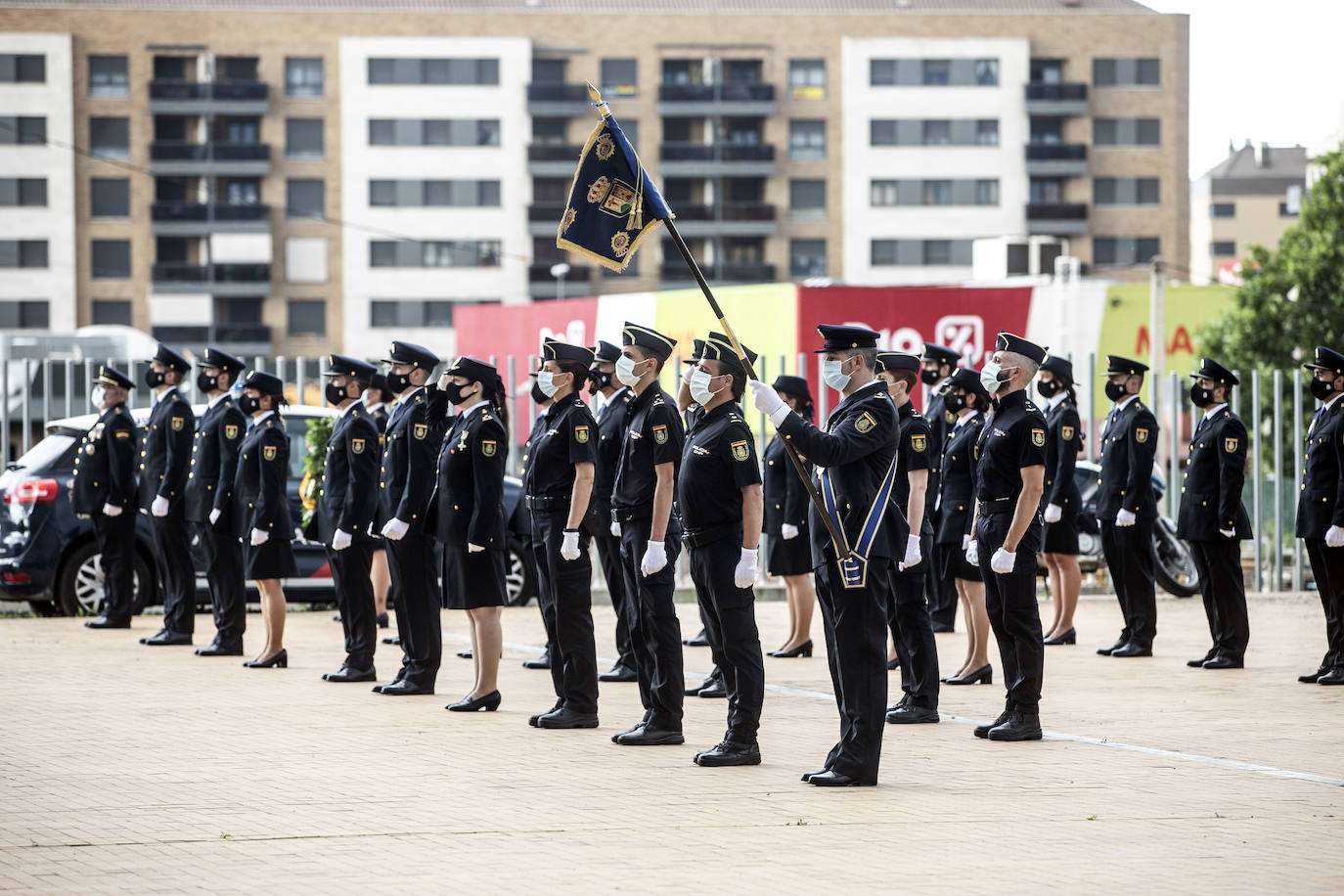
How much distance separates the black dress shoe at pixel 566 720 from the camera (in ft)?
37.2

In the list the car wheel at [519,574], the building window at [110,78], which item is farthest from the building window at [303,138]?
the car wheel at [519,574]

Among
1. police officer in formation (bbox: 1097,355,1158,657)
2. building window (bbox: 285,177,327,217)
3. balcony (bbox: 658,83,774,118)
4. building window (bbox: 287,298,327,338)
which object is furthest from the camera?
balcony (bbox: 658,83,774,118)

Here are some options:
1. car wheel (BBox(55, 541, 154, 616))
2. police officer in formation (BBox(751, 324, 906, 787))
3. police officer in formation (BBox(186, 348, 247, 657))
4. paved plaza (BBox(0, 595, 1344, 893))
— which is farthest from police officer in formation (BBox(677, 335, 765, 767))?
car wheel (BBox(55, 541, 154, 616))

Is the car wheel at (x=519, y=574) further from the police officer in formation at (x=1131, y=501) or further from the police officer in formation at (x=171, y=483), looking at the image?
the police officer in formation at (x=1131, y=501)

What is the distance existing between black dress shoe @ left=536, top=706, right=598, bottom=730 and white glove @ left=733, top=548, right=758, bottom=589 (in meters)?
1.71

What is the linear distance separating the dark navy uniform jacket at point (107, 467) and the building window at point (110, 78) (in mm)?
62398

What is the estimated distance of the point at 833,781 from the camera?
364 inches

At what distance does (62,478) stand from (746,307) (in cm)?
2145

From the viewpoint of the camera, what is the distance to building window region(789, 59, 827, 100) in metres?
79.3

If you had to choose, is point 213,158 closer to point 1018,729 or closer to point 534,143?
point 534,143

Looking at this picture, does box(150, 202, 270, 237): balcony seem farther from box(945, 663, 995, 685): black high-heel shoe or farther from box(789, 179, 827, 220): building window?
box(945, 663, 995, 685): black high-heel shoe

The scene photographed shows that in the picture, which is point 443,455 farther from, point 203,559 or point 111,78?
point 111,78

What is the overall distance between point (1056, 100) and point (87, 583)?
65.8 m

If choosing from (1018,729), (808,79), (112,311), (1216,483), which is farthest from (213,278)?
(1018,729)
